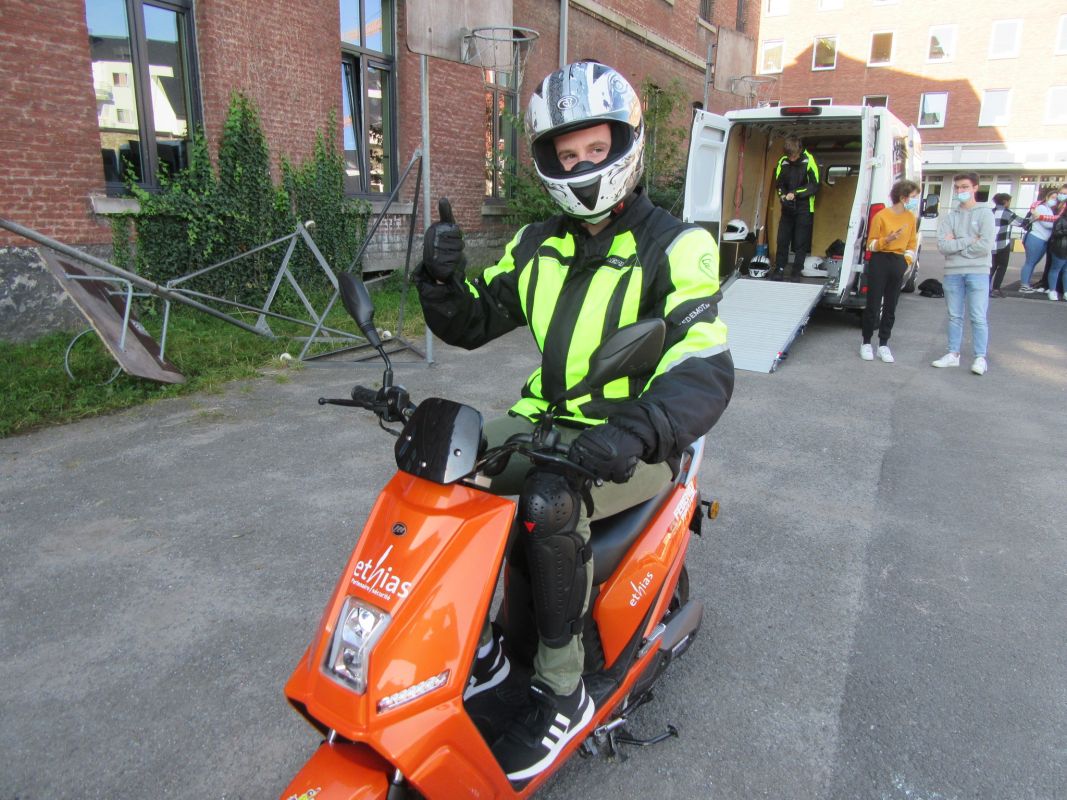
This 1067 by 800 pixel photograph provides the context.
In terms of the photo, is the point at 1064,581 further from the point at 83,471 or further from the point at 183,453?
the point at 83,471

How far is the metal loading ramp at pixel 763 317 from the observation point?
785 centimetres

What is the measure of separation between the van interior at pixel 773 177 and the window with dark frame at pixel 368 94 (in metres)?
5.27

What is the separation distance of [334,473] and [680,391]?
324 cm

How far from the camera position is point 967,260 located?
24.1 feet

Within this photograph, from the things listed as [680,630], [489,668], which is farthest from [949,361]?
[489,668]

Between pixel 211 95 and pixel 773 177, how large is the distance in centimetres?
821

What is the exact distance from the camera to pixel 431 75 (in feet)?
38.6

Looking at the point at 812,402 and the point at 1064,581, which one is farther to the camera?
the point at 812,402

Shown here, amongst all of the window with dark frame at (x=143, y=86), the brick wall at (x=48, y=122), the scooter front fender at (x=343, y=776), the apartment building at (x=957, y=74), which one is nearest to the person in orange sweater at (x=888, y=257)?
the scooter front fender at (x=343, y=776)

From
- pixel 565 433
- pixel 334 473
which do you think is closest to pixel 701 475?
pixel 334 473

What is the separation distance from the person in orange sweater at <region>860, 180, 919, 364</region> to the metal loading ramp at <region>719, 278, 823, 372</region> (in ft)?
2.37

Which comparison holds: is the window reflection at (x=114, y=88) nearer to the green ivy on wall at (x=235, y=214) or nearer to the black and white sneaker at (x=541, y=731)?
the green ivy on wall at (x=235, y=214)

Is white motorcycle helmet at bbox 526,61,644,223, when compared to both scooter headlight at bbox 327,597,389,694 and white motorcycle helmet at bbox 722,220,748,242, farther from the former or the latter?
white motorcycle helmet at bbox 722,220,748,242

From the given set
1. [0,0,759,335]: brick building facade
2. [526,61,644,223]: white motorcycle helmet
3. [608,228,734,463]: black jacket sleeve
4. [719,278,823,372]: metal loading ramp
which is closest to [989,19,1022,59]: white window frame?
[0,0,759,335]: brick building facade
